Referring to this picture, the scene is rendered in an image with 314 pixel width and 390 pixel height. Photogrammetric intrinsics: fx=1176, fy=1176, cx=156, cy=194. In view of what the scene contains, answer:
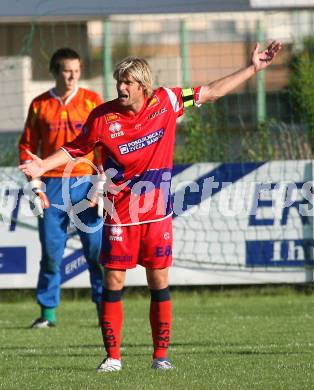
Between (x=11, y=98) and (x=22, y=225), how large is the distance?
4903 mm

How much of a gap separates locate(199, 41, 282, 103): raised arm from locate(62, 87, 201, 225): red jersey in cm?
11

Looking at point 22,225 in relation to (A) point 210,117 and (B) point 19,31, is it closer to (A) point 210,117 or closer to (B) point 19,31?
(A) point 210,117

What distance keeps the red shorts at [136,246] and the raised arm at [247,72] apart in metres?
0.83

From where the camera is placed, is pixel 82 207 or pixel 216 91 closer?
pixel 216 91

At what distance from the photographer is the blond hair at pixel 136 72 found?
6.71 metres

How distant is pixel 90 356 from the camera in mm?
7617

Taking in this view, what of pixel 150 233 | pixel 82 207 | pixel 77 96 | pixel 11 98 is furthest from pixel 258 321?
pixel 11 98

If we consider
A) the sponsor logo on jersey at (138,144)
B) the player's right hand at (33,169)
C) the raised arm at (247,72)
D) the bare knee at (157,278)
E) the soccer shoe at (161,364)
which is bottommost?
the soccer shoe at (161,364)

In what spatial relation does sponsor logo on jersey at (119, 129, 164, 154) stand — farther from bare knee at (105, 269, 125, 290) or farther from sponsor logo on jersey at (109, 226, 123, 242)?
bare knee at (105, 269, 125, 290)

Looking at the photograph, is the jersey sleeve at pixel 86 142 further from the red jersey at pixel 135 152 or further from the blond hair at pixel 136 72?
Result: the blond hair at pixel 136 72

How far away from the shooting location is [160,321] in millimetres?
6926

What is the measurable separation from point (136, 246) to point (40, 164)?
2.64 feet

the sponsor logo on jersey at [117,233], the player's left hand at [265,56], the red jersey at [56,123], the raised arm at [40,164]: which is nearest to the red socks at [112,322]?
the sponsor logo on jersey at [117,233]

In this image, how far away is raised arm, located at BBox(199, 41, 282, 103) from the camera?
6.82 metres
